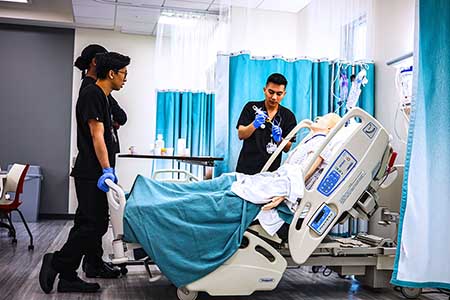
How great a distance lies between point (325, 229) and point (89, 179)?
54.0 inches

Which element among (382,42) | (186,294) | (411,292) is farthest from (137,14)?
(411,292)

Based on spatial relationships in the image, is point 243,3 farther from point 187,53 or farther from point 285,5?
point 187,53

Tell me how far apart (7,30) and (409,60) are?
5.44 metres

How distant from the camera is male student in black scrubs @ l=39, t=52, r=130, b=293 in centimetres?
270

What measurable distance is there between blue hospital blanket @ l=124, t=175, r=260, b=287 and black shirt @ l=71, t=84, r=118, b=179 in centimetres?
40

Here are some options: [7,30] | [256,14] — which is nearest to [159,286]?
[256,14]

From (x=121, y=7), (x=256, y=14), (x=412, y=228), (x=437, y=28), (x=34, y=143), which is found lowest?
(x=412, y=228)

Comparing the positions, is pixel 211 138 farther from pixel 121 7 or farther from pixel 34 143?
pixel 34 143

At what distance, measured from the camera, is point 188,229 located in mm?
2459

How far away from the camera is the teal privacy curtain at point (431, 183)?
2486 millimetres

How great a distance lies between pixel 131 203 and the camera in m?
2.50

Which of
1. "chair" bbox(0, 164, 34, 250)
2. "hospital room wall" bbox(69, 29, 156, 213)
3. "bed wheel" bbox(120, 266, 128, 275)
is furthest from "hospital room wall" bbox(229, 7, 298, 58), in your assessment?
"hospital room wall" bbox(69, 29, 156, 213)

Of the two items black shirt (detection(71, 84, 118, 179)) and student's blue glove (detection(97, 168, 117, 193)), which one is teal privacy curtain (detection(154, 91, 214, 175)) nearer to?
black shirt (detection(71, 84, 118, 179))

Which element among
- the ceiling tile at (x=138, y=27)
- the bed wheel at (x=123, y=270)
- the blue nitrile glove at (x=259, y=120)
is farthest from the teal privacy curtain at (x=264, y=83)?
the ceiling tile at (x=138, y=27)
